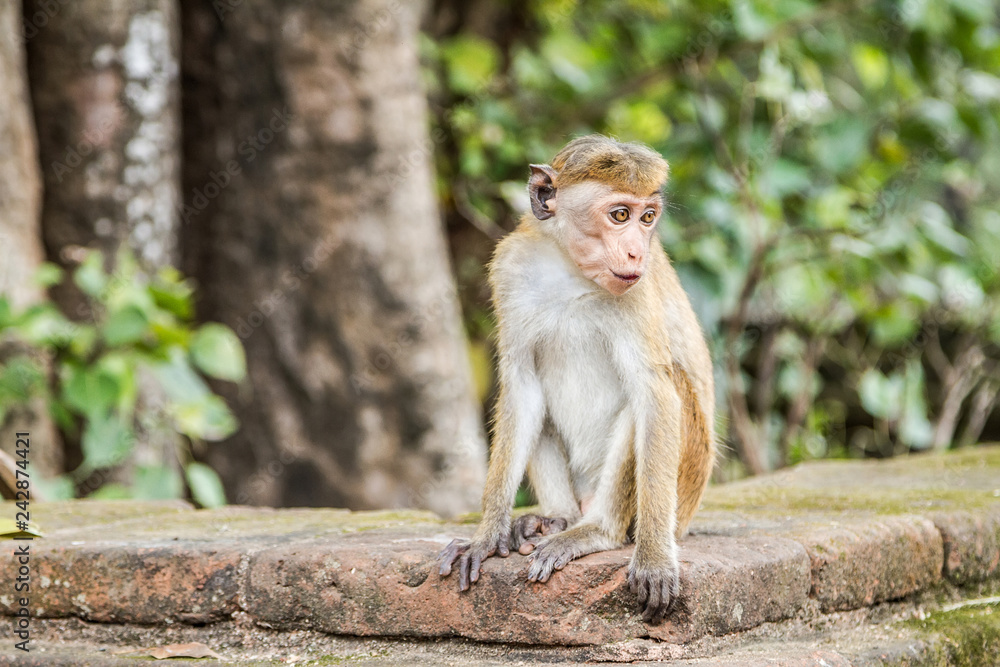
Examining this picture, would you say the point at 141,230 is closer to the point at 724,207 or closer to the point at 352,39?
the point at 352,39

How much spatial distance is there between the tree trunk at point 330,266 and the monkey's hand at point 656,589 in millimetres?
3538

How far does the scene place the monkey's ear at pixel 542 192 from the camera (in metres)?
3.21

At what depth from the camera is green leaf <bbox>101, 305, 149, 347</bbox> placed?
446 cm

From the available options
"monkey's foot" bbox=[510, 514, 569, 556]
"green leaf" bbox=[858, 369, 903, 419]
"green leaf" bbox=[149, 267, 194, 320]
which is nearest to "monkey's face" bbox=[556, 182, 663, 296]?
"monkey's foot" bbox=[510, 514, 569, 556]

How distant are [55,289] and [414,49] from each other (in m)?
2.49

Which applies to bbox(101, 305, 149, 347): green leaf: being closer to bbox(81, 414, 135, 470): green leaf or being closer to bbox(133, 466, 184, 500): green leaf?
bbox(81, 414, 135, 470): green leaf

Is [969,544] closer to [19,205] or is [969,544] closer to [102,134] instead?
[102,134]

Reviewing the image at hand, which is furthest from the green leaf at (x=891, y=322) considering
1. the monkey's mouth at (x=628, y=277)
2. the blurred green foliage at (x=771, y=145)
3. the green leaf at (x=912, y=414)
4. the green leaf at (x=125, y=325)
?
the green leaf at (x=125, y=325)

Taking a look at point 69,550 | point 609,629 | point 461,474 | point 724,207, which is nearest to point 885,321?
point 724,207

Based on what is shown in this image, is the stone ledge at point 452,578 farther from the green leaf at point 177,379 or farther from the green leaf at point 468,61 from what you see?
the green leaf at point 468,61

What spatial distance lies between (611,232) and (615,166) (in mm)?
189

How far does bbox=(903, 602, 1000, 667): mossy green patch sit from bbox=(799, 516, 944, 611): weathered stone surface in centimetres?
11

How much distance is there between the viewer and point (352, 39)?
612cm

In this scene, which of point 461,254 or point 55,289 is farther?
point 461,254
